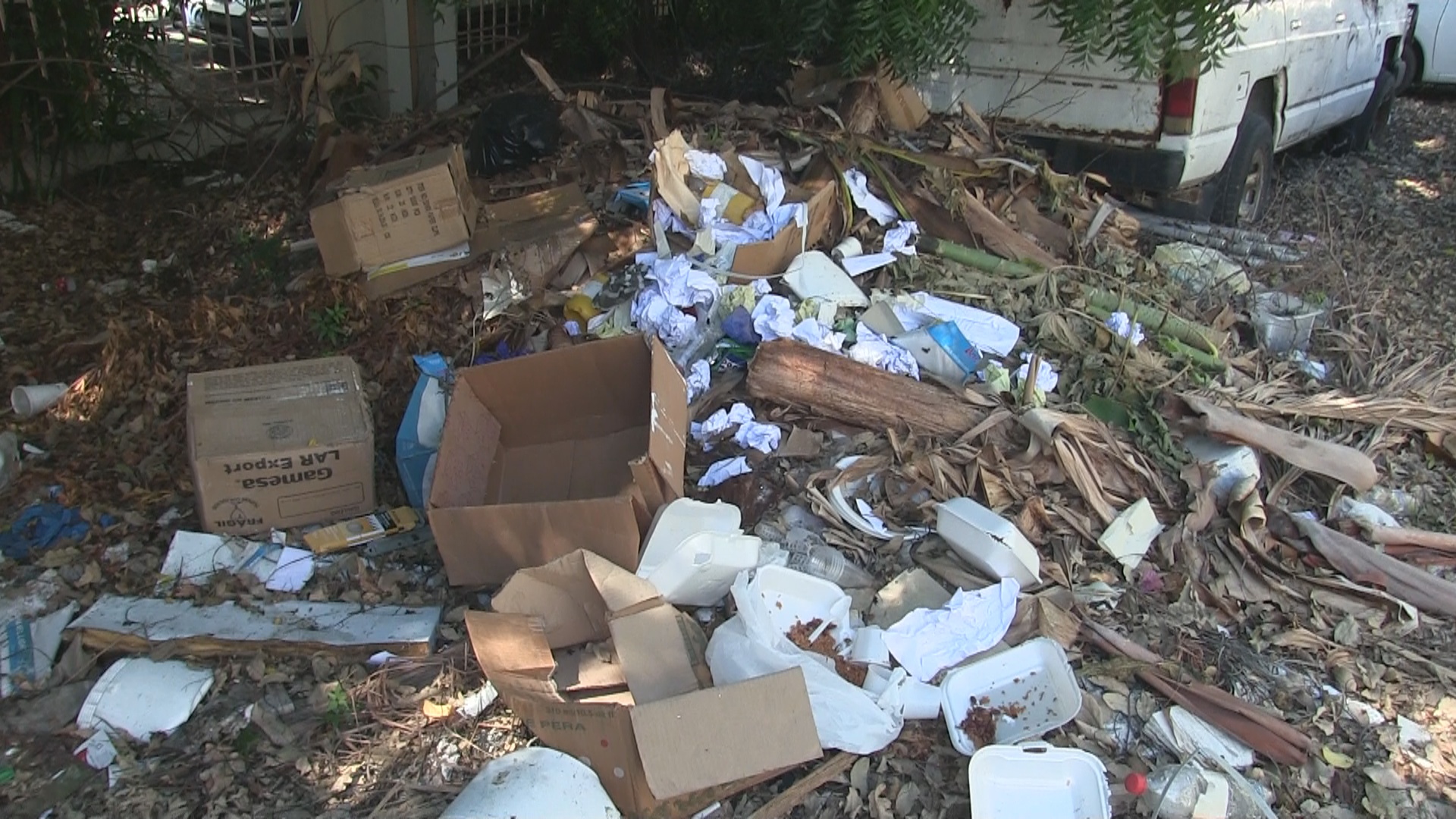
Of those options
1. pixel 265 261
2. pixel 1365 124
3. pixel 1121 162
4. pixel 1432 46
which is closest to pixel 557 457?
pixel 265 261

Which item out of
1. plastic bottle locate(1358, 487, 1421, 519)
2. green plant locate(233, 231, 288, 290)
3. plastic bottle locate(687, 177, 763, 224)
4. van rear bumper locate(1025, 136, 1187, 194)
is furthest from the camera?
van rear bumper locate(1025, 136, 1187, 194)

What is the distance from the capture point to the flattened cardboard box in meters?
2.64

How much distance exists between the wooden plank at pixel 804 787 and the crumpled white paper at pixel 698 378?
1.45 metres

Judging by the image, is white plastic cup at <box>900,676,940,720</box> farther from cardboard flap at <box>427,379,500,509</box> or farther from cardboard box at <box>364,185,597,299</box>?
cardboard box at <box>364,185,597,299</box>

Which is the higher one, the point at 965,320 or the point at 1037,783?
the point at 965,320

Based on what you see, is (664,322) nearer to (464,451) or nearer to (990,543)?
(464,451)

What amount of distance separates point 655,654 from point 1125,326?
240 cm

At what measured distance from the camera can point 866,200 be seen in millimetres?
4309

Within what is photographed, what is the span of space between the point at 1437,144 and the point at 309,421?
892 centimetres

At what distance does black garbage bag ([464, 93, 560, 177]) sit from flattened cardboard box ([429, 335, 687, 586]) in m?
1.70

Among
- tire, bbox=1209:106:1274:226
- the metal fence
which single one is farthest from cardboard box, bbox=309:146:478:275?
tire, bbox=1209:106:1274:226

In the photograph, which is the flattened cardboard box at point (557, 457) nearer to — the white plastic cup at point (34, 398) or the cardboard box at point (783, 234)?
the cardboard box at point (783, 234)

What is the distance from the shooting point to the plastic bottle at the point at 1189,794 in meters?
2.29

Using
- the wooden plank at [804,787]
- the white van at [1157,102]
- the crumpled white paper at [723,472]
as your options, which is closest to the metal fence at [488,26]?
the white van at [1157,102]
